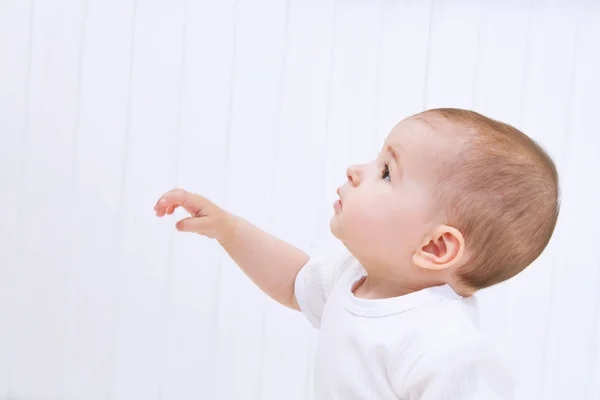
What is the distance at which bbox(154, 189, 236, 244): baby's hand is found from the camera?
1.17 metres

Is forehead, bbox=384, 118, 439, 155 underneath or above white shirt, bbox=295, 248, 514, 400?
above

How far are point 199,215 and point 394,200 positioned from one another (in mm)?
322

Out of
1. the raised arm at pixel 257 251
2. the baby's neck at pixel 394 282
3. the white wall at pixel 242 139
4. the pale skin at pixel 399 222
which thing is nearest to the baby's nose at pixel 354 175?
the pale skin at pixel 399 222

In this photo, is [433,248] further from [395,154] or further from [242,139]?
[242,139]

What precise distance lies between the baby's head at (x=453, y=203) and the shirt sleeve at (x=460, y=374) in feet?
0.36

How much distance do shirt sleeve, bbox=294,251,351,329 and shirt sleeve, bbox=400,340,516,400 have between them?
27cm

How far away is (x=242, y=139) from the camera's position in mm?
1626

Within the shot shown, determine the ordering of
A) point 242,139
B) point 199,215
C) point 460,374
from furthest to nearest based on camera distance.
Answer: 1. point 242,139
2. point 199,215
3. point 460,374

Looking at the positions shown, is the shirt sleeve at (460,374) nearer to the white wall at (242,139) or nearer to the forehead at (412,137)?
the forehead at (412,137)

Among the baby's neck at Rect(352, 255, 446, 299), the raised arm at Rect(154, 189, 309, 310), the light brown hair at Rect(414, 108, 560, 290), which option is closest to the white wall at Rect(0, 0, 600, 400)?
the raised arm at Rect(154, 189, 309, 310)

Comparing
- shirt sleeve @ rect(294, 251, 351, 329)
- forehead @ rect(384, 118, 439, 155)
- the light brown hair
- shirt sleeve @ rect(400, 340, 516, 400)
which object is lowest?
shirt sleeve @ rect(400, 340, 516, 400)

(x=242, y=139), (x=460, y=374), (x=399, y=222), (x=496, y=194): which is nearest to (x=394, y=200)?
(x=399, y=222)

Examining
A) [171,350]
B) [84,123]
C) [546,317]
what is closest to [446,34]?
[546,317]

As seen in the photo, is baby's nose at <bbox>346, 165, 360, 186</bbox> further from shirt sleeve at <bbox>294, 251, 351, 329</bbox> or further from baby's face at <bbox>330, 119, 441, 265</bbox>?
shirt sleeve at <bbox>294, 251, 351, 329</bbox>
